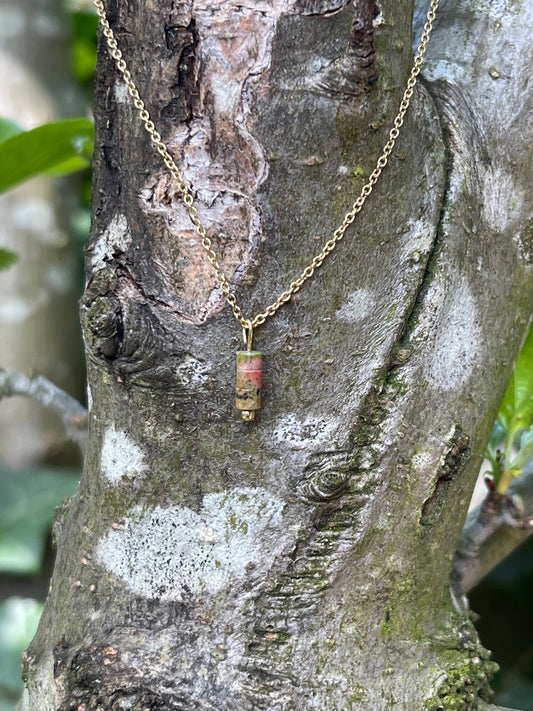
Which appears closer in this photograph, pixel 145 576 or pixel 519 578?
pixel 145 576

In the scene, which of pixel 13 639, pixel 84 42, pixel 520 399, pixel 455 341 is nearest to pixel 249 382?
pixel 455 341

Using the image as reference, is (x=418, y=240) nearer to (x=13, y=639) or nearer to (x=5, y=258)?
(x=5, y=258)

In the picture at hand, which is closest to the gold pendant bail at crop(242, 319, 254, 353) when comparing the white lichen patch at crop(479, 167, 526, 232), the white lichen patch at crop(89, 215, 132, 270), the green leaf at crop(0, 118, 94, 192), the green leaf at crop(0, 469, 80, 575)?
the white lichen patch at crop(89, 215, 132, 270)

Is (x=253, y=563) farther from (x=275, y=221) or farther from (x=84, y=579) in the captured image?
(x=275, y=221)

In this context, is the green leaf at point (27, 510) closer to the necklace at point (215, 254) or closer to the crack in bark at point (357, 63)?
the necklace at point (215, 254)

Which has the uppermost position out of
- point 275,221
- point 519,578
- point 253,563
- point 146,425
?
point 519,578

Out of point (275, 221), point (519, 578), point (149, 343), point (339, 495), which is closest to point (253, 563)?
point (339, 495)
